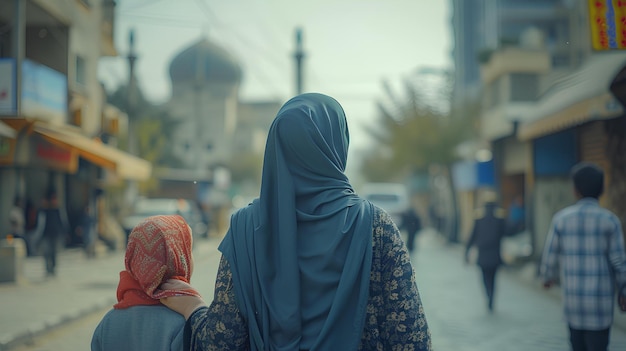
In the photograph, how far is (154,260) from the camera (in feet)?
8.34

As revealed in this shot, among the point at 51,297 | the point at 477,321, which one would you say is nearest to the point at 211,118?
the point at 51,297

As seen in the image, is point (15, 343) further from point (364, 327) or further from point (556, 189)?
point (556, 189)

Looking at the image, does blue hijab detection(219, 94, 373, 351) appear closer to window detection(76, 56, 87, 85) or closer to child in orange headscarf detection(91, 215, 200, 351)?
child in orange headscarf detection(91, 215, 200, 351)

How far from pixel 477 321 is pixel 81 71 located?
15.6 metres

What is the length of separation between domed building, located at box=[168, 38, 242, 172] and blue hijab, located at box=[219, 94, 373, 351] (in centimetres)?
5196

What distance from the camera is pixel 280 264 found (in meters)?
2.13

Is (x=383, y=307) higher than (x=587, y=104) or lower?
lower

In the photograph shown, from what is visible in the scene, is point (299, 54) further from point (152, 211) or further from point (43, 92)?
point (43, 92)

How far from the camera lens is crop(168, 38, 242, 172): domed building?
5888 cm

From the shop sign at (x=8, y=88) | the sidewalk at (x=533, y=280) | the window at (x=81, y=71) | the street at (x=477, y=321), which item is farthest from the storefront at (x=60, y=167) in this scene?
the sidewalk at (x=533, y=280)

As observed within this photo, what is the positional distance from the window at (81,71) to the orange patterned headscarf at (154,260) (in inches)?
773

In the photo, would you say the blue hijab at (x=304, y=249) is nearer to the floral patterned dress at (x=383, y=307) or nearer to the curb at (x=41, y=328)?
the floral patterned dress at (x=383, y=307)

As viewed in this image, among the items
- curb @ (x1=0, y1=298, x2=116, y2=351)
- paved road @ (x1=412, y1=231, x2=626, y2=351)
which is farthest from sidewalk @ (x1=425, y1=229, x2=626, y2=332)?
curb @ (x1=0, y1=298, x2=116, y2=351)

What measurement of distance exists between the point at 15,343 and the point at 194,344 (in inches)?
233
